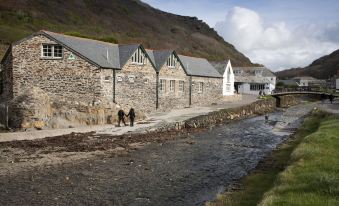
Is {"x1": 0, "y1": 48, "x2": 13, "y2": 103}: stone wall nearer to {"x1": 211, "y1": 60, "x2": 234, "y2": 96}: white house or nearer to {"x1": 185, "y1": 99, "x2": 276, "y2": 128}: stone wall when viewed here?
{"x1": 185, "y1": 99, "x2": 276, "y2": 128}: stone wall

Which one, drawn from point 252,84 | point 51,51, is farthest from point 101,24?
point 51,51

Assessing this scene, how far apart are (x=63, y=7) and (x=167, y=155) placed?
119 meters

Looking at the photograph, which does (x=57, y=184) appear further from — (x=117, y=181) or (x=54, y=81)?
(x=54, y=81)

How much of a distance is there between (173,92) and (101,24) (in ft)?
302

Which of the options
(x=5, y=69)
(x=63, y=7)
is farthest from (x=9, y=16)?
(x=5, y=69)

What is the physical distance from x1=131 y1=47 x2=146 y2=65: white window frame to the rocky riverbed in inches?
543

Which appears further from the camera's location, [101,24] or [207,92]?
[101,24]

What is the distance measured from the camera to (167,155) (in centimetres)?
2528

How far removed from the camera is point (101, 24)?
5389 inches

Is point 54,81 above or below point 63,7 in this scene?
below

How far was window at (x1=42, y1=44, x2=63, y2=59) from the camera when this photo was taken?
129 ft

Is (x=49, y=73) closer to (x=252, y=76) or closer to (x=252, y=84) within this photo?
(x=252, y=84)

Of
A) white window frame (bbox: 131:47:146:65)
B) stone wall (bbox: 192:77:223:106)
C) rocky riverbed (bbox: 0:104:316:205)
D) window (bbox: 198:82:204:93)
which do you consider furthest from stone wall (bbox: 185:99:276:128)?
white window frame (bbox: 131:47:146:65)

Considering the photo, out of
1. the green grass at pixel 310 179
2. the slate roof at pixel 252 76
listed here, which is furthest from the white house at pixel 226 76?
the green grass at pixel 310 179
